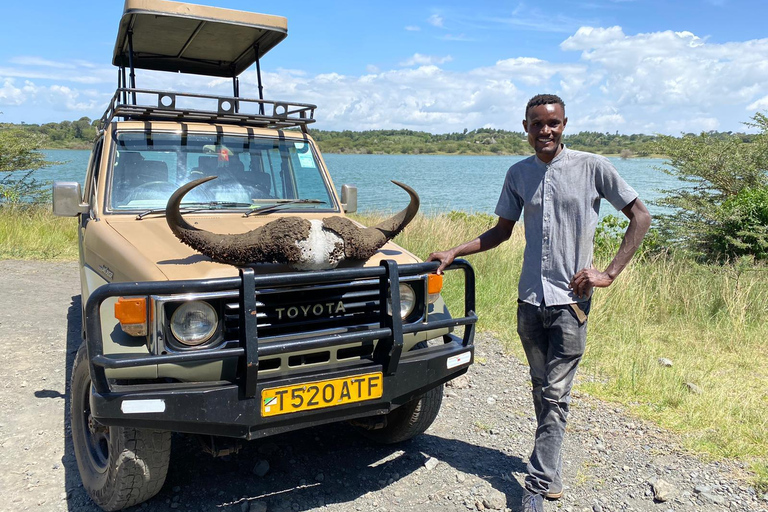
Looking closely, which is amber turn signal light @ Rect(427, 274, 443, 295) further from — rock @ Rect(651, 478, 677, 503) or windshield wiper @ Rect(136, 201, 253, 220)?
rock @ Rect(651, 478, 677, 503)

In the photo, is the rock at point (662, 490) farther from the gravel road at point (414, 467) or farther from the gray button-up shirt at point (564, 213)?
the gray button-up shirt at point (564, 213)

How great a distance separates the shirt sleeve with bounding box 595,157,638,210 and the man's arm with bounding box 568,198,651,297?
0.05 meters

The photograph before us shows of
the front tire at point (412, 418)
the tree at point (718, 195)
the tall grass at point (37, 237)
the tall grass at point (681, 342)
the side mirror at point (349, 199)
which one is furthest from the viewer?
the tall grass at point (37, 237)

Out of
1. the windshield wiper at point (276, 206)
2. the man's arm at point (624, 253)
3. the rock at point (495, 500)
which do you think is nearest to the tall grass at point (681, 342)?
the rock at point (495, 500)

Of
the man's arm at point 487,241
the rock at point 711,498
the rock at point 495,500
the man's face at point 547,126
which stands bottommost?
the rock at point 495,500

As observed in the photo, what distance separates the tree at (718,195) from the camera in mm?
10258

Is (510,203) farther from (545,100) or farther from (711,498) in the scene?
(711,498)

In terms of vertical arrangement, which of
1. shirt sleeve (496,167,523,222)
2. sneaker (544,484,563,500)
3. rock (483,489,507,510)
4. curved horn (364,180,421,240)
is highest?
shirt sleeve (496,167,523,222)

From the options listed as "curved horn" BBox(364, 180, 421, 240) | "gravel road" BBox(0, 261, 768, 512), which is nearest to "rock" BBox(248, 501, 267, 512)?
"gravel road" BBox(0, 261, 768, 512)

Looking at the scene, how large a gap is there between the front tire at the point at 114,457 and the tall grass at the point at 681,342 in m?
3.49

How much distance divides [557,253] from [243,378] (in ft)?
5.95

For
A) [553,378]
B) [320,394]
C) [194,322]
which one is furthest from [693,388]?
[194,322]

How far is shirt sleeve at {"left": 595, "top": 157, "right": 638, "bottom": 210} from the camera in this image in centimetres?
327

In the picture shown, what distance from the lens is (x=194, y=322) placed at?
9.78 ft
